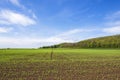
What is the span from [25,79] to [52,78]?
7.41ft

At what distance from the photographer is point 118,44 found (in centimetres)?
16512

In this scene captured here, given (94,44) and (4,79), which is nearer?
(4,79)

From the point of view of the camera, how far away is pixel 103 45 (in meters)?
172

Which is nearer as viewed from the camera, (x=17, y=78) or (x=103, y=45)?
(x=17, y=78)

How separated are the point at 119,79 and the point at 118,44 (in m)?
153

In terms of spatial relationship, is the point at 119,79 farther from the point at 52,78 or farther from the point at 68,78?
the point at 52,78

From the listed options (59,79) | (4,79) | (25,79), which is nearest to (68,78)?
(59,79)

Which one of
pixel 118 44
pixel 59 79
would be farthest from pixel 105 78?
pixel 118 44

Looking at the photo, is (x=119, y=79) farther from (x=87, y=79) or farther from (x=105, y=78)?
(x=87, y=79)

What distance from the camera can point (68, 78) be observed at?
57.6ft

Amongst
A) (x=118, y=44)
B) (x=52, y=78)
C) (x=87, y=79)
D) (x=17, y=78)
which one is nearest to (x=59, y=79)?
(x=52, y=78)

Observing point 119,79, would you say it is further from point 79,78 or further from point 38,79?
point 38,79

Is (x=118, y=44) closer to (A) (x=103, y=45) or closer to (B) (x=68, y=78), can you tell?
(A) (x=103, y=45)

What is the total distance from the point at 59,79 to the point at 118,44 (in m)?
155
